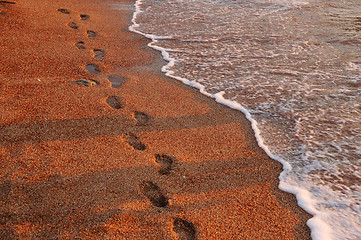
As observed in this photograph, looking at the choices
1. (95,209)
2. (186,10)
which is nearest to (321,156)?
(95,209)

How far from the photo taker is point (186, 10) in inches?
346

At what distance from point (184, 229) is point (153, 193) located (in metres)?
0.44

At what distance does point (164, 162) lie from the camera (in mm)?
3059

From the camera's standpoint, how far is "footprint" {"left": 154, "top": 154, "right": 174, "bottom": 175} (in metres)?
2.93

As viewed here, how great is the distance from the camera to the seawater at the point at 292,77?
289 cm

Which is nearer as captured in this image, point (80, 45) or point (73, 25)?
point (80, 45)

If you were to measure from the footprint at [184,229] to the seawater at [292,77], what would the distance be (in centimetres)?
94

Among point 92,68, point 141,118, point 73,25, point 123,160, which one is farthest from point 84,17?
point 123,160

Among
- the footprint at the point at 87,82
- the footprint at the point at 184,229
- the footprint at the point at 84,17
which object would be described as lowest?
the footprint at the point at 184,229

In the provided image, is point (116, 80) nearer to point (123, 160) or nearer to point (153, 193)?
point (123, 160)

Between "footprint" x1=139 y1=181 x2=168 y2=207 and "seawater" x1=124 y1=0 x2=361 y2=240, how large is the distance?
1.10 m

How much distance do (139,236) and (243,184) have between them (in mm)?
1076

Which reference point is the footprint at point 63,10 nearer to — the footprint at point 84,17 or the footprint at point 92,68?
the footprint at point 84,17

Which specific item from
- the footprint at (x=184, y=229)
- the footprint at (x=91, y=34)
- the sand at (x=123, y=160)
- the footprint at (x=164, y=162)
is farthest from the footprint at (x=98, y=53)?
the footprint at (x=184, y=229)
